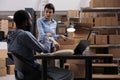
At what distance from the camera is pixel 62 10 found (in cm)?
855

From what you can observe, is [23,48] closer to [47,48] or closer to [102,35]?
[47,48]

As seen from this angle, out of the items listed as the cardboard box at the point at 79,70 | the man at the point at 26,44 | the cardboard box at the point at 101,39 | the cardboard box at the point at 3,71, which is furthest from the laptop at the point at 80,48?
the cardboard box at the point at 3,71

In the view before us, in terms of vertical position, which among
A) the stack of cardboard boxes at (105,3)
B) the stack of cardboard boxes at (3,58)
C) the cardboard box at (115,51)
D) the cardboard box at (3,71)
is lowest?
the cardboard box at (3,71)

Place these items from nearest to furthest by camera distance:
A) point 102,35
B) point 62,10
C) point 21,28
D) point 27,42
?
1. point 27,42
2. point 21,28
3. point 102,35
4. point 62,10

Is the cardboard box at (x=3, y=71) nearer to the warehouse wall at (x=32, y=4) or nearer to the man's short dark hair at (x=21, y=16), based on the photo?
the warehouse wall at (x=32, y=4)

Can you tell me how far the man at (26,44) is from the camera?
2.30m

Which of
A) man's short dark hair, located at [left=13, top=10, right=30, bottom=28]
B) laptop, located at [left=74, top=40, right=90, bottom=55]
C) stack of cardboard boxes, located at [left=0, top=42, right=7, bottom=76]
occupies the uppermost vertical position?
man's short dark hair, located at [left=13, top=10, right=30, bottom=28]

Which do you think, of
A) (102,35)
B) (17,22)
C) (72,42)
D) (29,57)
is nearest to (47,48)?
(29,57)

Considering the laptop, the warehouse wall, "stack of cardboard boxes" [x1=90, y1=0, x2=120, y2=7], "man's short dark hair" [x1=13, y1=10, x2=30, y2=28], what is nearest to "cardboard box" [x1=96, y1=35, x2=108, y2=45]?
"stack of cardboard boxes" [x1=90, y1=0, x2=120, y2=7]

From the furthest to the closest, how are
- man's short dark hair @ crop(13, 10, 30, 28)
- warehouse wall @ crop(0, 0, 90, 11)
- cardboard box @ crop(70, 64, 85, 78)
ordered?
warehouse wall @ crop(0, 0, 90, 11) → cardboard box @ crop(70, 64, 85, 78) → man's short dark hair @ crop(13, 10, 30, 28)

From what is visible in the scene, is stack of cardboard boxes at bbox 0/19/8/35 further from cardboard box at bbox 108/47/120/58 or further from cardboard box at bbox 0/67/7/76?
cardboard box at bbox 108/47/120/58

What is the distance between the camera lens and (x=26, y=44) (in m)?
2.31

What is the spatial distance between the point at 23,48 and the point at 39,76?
0.32 meters

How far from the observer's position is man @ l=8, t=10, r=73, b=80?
230 centimetres
